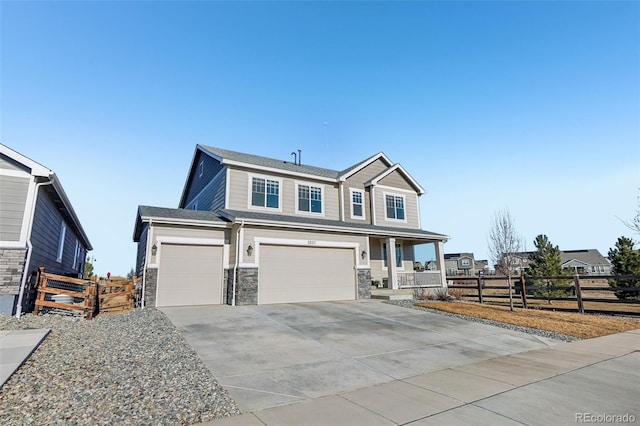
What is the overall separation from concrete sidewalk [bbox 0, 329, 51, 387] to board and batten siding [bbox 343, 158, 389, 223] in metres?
14.3

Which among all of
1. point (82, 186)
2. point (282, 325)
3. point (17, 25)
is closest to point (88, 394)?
point (282, 325)

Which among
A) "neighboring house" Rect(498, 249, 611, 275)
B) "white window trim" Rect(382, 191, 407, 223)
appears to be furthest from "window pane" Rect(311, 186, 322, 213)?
"neighboring house" Rect(498, 249, 611, 275)

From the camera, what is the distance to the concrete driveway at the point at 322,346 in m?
4.72

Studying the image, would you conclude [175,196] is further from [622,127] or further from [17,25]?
[622,127]

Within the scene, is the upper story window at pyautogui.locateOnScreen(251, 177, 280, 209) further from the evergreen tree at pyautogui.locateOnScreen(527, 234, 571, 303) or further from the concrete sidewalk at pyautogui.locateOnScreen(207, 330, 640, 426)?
the evergreen tree at pyautogui.locateOnScreen(527, 234, 571, 303)

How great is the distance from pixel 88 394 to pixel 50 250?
1285cm

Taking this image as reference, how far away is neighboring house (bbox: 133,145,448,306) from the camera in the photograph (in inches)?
493

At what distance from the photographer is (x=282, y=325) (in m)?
8.86

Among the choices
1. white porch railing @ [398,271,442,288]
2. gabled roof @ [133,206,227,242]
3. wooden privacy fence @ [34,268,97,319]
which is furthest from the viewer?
white porch railing @ [398,271,442,288]

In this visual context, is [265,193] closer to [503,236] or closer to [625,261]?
[503,236]

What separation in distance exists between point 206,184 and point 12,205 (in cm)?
949

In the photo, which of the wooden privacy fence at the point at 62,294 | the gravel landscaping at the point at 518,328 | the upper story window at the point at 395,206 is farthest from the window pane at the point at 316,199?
the wooden privacy fence at the point at 62,294

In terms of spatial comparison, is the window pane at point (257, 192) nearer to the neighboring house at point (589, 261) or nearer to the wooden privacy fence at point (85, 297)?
the wooden privacy fence at point (85, 297)

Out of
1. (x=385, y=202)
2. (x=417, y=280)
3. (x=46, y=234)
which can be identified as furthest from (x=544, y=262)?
(x=46, y=234)
